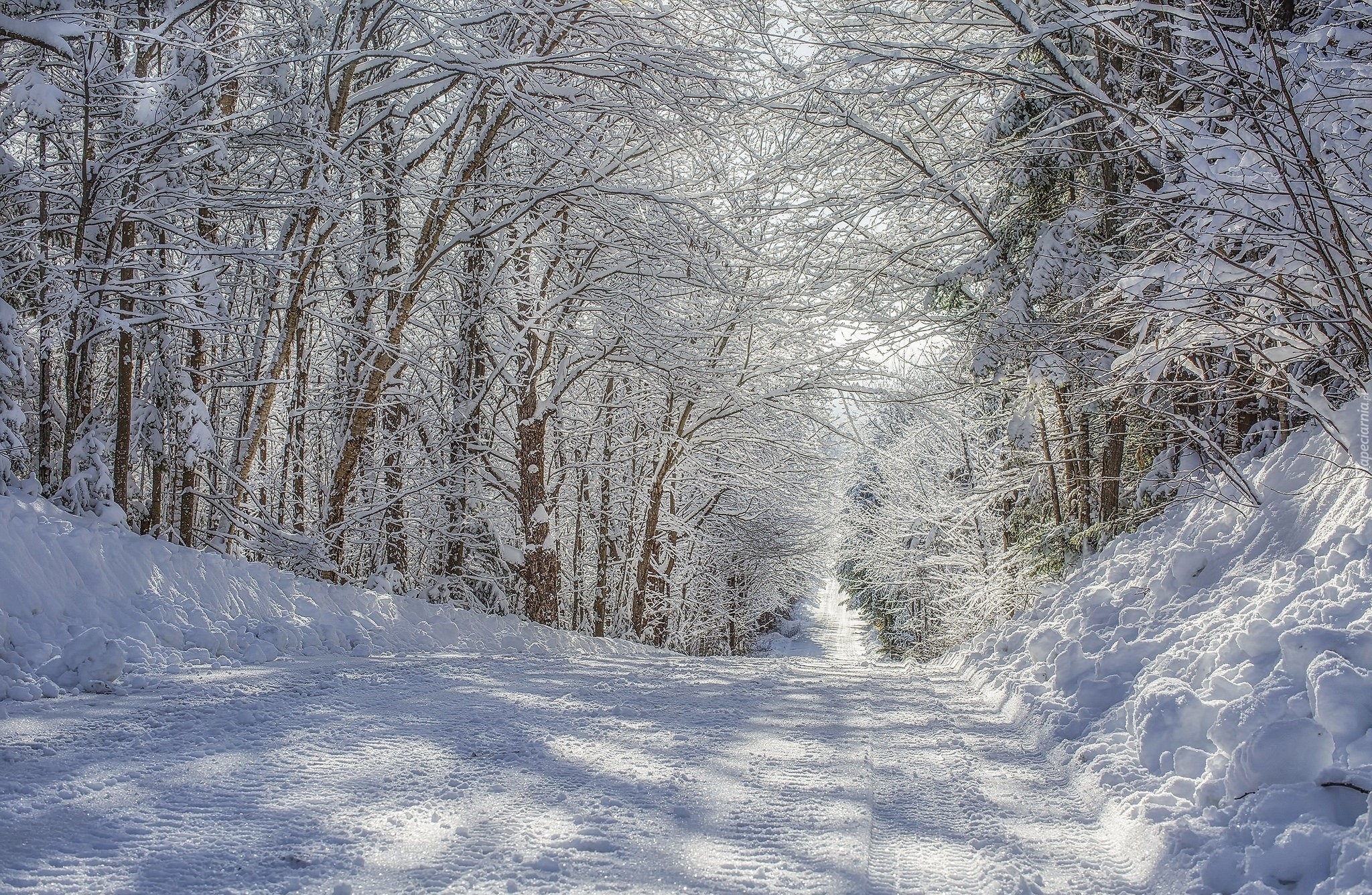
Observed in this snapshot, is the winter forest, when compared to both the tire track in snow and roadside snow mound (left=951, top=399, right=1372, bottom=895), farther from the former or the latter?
the tire track in snow

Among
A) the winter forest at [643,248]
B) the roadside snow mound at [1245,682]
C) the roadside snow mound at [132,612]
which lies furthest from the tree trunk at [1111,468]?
the roadside snow mound at [132,612]

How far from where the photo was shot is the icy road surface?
86.6 inches

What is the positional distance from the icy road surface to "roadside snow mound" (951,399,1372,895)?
28 centimetres

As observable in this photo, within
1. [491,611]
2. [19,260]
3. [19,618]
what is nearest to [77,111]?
[19,260]

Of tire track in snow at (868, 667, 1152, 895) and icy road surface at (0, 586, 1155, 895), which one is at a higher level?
icy road surface at (0, 586, 1155, 895)

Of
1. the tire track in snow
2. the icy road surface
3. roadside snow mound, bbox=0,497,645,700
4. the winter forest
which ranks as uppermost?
the winter forest

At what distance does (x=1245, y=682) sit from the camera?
312 centimetres

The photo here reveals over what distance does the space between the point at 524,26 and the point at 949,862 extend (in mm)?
9641

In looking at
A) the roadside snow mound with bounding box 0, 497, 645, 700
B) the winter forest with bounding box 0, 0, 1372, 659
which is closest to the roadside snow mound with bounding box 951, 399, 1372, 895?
the winter forest with bounding box 0, 0, 1372, 659

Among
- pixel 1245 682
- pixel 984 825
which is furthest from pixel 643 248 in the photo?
pixel 984 825

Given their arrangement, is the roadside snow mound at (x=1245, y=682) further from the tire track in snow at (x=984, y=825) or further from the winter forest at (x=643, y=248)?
the winter forest at (x=643, y=248)

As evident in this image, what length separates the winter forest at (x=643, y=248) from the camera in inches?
181

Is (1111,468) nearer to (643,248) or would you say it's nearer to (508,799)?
(643,248)

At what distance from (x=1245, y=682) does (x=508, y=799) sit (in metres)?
2.76
